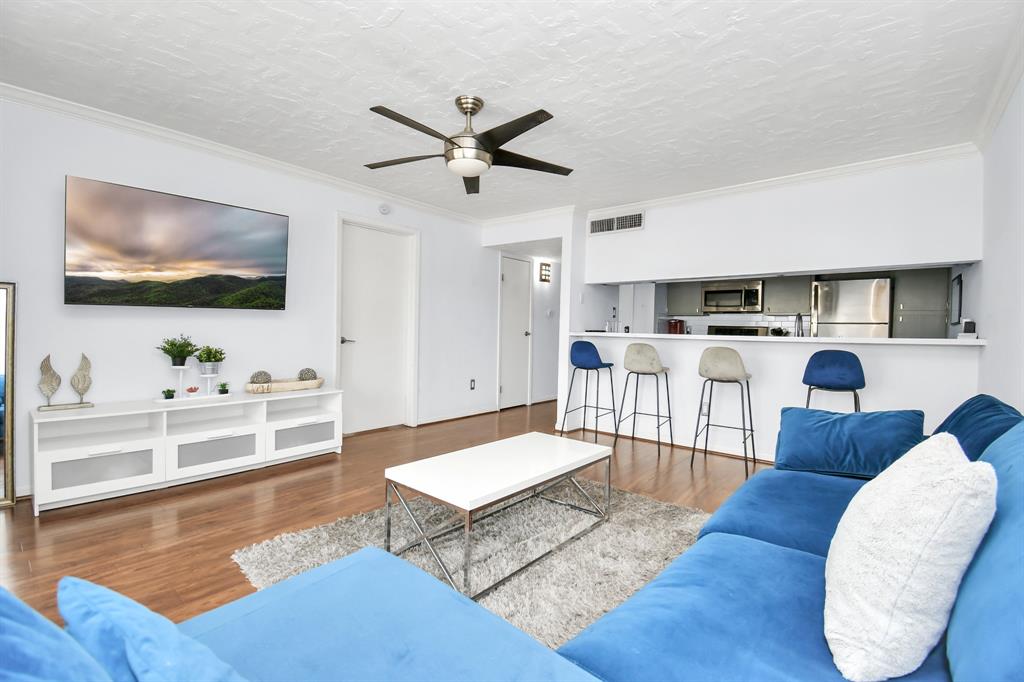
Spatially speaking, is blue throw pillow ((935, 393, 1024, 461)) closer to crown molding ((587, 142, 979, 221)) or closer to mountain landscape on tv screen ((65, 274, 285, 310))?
crown molding ((587, 142, 979, 221))

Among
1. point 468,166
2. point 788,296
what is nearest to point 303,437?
point 468,166

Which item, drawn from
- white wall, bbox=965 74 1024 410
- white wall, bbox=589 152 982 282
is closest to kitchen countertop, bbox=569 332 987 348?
white wall, bbox=965 74 1024 410

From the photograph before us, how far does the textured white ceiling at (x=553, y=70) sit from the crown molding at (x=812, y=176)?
0.12 m

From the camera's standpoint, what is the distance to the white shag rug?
193cm

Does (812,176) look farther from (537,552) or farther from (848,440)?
(537,552)

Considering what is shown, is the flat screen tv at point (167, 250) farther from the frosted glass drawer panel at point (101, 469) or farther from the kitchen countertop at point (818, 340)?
the kitchen countertop at point (818, 340)

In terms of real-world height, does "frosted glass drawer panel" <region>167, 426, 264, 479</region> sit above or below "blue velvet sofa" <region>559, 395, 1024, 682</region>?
below

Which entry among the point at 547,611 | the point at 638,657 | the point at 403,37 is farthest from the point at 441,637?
the point at 403,37

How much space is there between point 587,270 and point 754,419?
2271 millimetres

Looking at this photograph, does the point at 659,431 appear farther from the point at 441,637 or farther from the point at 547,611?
the point at 441,637

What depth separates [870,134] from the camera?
3.23 meters

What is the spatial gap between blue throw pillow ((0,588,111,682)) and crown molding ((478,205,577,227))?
200 inches

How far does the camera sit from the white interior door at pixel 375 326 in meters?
4.82

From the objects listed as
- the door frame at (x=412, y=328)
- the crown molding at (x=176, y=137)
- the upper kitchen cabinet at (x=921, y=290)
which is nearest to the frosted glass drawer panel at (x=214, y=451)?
the door frame at (x=412, y=328)
